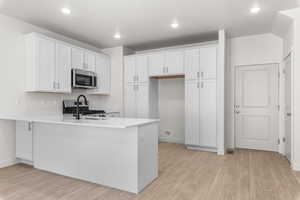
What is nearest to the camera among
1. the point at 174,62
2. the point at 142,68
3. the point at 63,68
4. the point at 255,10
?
the point at 255,10

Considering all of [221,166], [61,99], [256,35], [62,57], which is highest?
[256,35]

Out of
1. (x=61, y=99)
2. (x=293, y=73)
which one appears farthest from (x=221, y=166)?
(x=61, y=99)

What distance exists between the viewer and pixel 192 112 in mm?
4414

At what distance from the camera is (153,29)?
160 inches

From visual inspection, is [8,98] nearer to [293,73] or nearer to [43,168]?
[43,168]

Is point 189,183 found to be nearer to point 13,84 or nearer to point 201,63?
point 201,63

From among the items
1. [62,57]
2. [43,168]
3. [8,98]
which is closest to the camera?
[43,168]

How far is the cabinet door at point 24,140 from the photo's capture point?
3.19 metres

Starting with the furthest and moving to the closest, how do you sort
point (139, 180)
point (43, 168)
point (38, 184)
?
point (43, 168)
point (38, 184)
point (139, 180)

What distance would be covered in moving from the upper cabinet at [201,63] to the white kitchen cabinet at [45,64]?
2.82m

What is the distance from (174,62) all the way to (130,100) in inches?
63.1

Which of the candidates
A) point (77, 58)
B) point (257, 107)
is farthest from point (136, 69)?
point (257, 107)

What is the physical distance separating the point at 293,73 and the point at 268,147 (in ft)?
6.52

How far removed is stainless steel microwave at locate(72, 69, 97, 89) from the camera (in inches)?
165
